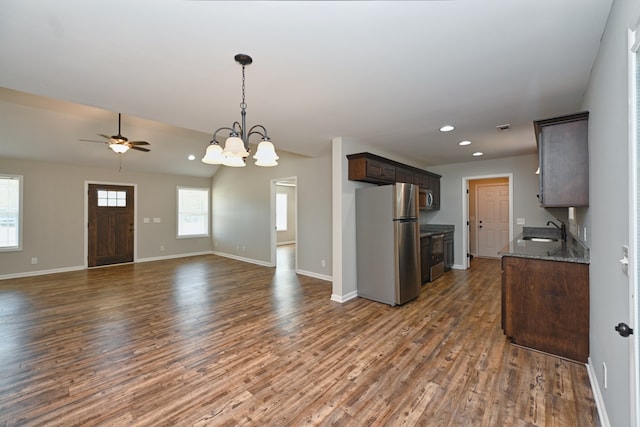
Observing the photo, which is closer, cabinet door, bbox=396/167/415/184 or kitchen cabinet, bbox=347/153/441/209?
kitchen cabinet, bbox=347/153/441/209

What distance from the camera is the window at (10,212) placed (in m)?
5.38

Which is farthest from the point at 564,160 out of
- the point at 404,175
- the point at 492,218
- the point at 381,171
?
the point at 492,218

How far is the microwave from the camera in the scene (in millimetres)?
5484

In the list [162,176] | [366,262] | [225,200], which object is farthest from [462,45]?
[162,176]

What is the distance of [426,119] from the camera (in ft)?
10.8

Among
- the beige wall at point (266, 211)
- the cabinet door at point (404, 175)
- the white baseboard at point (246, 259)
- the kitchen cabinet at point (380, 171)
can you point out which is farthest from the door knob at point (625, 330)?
the white baseboard at point (246, 259)

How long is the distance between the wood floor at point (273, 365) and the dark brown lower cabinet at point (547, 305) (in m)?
0.14

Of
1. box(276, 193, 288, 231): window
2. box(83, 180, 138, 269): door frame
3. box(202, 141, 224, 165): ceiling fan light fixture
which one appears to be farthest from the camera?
box(276, 193, 288, 231): window

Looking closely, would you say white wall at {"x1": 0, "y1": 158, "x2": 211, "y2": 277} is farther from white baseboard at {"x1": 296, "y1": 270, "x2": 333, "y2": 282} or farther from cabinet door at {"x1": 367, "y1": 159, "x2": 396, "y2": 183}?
cabinet door at {"x1": 367, "y1": 159, "x2": 396, "y2": 183}

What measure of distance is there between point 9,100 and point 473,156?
26.6ft

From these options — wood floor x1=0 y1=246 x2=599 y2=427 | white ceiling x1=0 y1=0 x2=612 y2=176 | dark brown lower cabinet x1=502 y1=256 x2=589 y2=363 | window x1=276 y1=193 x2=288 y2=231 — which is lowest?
wood floor x1=0 y1=246 x2=599 y2=427

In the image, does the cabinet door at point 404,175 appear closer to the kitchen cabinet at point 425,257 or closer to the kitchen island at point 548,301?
the kitchen cabinet at point 425,257

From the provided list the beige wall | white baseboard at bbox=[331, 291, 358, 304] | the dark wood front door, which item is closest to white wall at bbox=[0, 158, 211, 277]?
the dark wood front door

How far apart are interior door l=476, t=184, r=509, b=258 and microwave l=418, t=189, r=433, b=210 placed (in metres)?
2.56
